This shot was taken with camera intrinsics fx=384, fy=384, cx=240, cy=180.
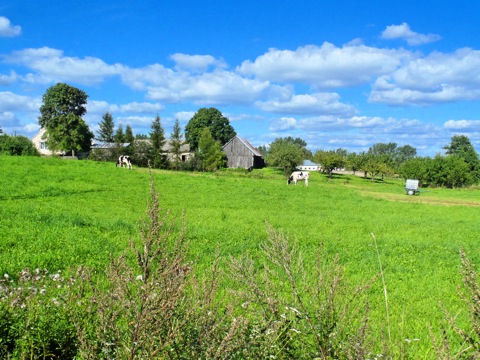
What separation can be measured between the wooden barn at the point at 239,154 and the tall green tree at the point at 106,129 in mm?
31568

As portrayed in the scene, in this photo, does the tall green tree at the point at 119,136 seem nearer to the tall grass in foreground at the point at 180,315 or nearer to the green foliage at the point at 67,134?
the green foliage at the point at 67,134

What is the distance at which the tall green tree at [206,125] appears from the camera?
10038cm

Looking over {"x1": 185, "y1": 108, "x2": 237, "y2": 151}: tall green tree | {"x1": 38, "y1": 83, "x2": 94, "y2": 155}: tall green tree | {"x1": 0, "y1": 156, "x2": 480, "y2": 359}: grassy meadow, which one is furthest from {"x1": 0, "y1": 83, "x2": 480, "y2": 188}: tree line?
{"x1": 0, "y1": 156, "x2": 480, "y2": 359}: grassy meadow

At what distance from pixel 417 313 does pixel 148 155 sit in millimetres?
64670

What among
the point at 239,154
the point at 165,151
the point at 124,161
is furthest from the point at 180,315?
the point at 239,154

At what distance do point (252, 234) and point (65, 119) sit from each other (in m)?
72.4

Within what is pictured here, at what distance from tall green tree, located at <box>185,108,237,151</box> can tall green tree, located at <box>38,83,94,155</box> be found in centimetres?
2825

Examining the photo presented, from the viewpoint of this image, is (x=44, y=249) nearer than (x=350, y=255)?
Yes

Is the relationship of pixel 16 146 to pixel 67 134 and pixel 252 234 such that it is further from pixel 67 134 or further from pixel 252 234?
pixel 252 234

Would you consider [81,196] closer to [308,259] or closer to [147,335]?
[308,259]

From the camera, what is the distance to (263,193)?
29547 mm

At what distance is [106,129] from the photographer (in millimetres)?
96062

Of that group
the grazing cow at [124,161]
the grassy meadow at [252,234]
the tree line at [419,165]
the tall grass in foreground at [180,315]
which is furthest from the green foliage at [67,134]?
the tall grass in foreground at [180,315]

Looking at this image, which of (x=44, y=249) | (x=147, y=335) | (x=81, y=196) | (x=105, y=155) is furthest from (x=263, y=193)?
(x=105, y=155)
